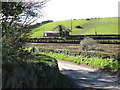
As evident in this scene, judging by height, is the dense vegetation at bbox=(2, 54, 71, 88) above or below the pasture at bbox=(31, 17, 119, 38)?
below

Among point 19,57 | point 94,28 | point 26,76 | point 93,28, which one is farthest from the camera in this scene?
point 93,28

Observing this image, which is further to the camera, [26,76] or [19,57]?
[19,57]

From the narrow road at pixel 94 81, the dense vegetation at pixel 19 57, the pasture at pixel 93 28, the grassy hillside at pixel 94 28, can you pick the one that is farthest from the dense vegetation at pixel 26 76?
the grassy hillside at pixel 94 28

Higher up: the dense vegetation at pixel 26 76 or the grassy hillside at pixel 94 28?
the grassy hillside at pixel 94 28

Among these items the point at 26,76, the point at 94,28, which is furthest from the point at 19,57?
the point at 94,28

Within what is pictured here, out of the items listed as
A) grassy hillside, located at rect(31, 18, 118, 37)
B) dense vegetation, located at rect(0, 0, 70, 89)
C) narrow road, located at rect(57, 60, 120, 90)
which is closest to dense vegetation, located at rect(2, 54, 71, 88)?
dense vegetation, located at rect(0, 0, 70, 89)

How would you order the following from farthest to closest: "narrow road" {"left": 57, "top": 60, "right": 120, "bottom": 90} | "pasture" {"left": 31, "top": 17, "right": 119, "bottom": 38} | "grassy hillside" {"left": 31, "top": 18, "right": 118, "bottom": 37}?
"grassy hillside" {"left": 31, "top": 18, "right": 118, "bottom": 37}
"pasture" {"left": 31, "top": 17, "right": 119, "bottom": 38}
"narrow road" {"left": 57, "top": 60, "right": 120, "bottom": 90}

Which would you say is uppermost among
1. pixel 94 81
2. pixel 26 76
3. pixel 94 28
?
pixel 94 28

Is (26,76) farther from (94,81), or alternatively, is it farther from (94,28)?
(94,28)

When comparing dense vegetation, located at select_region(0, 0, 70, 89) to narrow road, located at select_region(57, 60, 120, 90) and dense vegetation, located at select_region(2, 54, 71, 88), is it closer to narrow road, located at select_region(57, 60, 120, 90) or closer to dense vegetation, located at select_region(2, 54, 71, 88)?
dense vegetation, located at select_region(2, 54, 71, 88)

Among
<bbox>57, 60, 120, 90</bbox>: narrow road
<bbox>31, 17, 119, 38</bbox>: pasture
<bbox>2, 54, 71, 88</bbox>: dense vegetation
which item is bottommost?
<bbox>57, 60, 120, 90</bbox>: narrow road

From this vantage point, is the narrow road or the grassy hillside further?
the grassy hillside

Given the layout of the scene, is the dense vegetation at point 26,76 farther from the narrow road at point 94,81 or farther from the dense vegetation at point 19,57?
the narrow road at point 94,81

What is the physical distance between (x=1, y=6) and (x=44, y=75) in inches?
163
